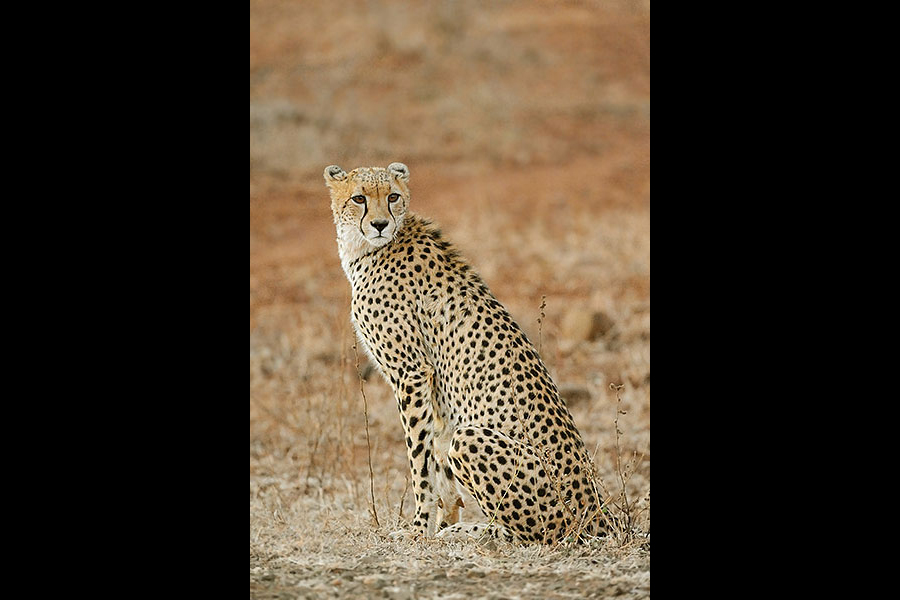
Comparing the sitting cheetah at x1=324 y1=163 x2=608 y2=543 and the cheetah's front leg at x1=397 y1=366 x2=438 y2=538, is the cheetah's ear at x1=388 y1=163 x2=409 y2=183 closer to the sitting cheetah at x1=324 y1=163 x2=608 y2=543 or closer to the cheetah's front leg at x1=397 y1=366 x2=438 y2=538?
the sitting cheetah at x1=324 y1=163 x2=608 y2=543

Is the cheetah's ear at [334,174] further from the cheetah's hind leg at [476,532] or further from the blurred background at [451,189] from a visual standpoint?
the cheetah's hind leg at [476,532]

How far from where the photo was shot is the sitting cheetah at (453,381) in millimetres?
4391

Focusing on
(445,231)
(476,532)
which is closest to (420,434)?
(476,532)

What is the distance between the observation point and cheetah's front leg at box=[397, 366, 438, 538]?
15.1ft

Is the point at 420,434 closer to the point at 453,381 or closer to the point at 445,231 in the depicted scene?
the point at 453,381

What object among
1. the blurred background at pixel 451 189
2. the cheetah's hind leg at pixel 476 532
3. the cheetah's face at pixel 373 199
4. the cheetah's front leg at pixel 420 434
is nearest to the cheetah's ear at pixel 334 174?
the cheetah's face at pixel 373 199

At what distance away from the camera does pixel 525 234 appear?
11.1m

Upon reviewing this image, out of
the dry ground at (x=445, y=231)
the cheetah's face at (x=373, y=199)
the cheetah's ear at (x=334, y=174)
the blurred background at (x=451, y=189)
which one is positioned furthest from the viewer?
the blurred background at (x=451, y=189)

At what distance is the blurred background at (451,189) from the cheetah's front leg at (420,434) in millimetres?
748

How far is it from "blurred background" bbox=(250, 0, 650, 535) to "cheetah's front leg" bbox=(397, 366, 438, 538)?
2.46 ft

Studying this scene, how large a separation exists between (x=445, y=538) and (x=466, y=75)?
12.7m

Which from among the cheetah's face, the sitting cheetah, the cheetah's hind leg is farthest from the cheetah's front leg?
the cheetah's face

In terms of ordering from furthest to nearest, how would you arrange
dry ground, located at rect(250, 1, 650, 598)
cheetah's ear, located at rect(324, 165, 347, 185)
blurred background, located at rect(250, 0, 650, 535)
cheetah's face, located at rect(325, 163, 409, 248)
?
blurred background, located at rect(250, 0, 650, 535)
cheetah's ear, located at rect(324, 165, 347, 185)
cheetah's face, located at rect(325, 163, 409, 248)
dry ground, located at rect(250, 1, 650, 598)

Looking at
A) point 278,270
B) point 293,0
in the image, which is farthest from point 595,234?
point 293,0
